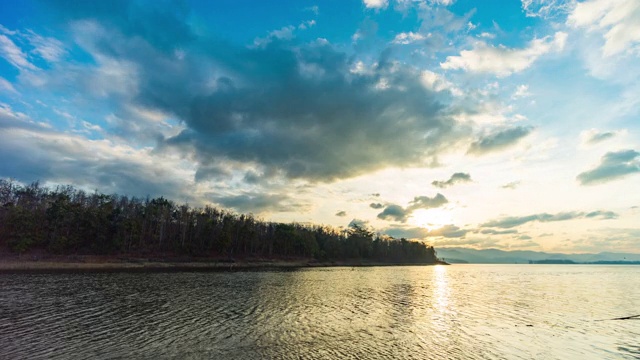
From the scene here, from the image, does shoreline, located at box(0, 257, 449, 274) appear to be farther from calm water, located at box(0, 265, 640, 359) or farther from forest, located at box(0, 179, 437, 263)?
calm water, located at box(0, 265, 640, 359)

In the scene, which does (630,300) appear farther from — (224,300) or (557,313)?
(224,300)

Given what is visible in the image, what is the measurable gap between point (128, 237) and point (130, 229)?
11.5 feet

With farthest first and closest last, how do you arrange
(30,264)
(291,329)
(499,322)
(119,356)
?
(30,264), (499,322), (291,329), (119,356)

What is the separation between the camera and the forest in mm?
115062

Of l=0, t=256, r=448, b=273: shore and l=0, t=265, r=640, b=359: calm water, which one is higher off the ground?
l=0, t=265, r=640, b=359: calm water

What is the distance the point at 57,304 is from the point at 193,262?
339ft

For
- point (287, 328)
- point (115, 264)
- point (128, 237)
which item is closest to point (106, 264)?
point (115, 264)

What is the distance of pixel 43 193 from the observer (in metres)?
158

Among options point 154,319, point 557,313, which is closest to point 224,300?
point 154,319

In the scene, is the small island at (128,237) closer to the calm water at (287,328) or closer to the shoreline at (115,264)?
the shoreline at (115,264)

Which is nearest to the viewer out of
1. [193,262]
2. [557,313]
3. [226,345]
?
[226,345]

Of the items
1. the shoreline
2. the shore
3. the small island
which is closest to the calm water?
the shoreline

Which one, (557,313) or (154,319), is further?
(557,313)

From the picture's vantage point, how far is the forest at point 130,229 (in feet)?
378
